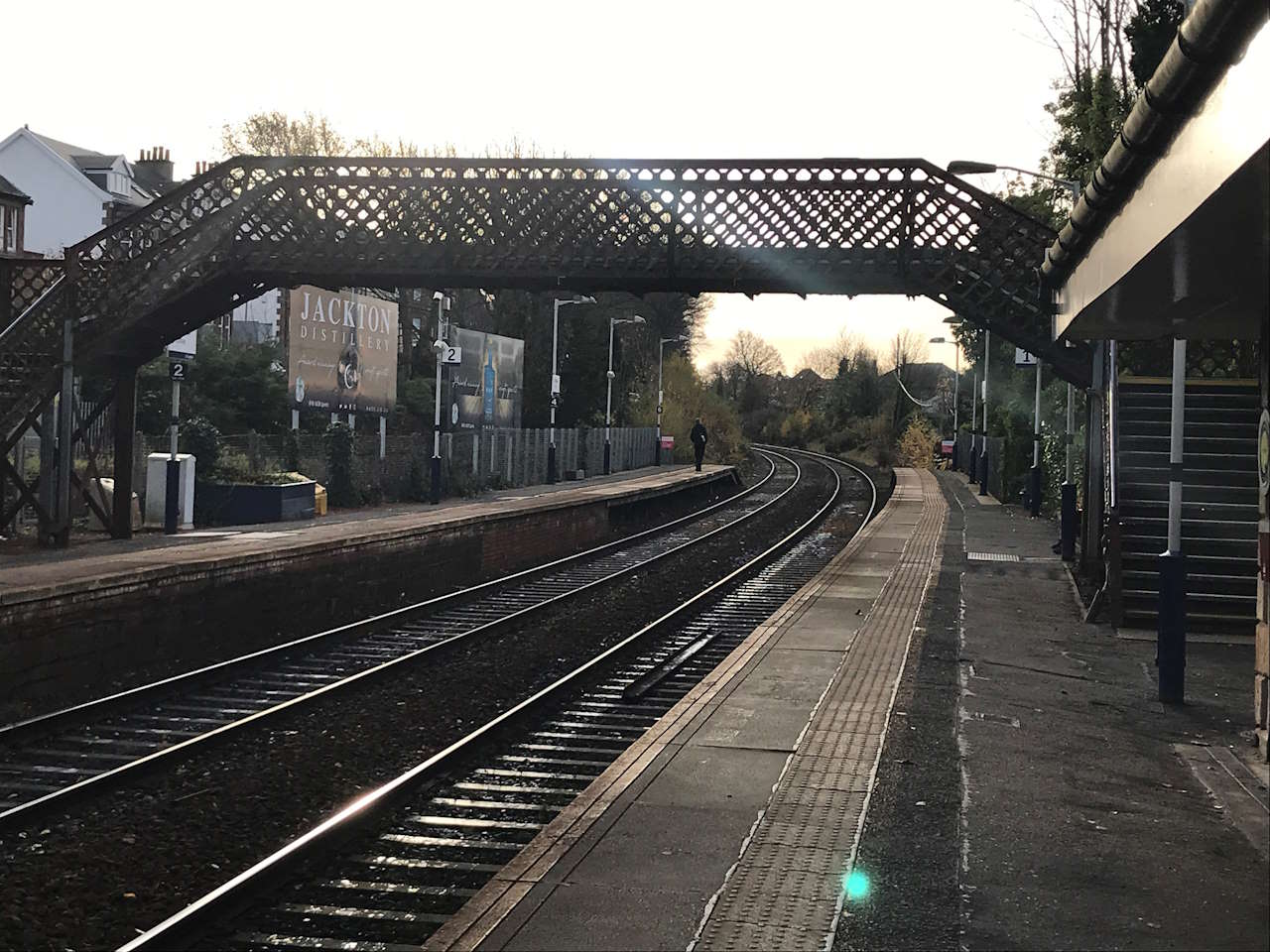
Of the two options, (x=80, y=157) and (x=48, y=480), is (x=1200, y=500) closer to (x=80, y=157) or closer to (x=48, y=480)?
(x=48, y=480)

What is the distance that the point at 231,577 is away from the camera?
607 inches

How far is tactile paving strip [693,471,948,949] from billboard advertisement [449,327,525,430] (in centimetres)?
2256

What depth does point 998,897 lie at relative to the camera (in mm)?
5887

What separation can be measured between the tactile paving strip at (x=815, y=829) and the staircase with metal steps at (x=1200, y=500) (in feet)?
12.9

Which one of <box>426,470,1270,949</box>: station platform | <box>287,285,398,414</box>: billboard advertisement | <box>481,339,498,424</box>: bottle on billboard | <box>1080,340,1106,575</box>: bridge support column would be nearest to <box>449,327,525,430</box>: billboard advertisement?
<box>481,339,498,424</box>: bottle on billboard

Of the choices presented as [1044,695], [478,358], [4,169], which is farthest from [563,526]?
[4,169]

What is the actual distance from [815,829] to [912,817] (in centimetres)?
60

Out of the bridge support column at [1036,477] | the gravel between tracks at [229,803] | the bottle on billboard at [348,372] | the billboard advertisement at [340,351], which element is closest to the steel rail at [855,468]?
the bridge support column at [1036,477]

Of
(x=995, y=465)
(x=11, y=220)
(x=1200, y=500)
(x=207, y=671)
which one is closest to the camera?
(x=207, y=671)

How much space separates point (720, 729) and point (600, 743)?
123cm

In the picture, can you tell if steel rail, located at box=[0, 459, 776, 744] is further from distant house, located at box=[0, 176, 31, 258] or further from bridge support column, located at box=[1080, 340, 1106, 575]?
distant house, located at box=[0, 176, 31, 258]

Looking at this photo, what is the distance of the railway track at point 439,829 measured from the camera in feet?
20.3

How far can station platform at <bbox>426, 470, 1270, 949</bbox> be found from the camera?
5535 mm

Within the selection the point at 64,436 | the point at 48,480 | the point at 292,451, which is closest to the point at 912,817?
the point at 48,480
